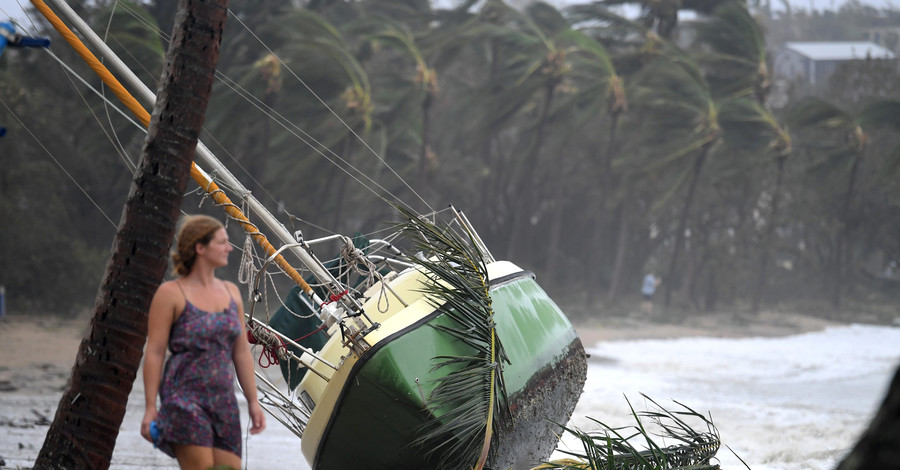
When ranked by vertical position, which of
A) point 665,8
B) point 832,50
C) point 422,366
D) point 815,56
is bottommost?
point 422,366

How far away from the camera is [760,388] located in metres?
17.9

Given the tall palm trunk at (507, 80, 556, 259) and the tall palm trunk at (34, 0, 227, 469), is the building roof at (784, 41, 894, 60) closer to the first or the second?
the tall palm trunk at (507, 80, 556, 259)

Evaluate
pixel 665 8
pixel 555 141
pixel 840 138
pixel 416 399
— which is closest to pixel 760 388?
pixel 416 399

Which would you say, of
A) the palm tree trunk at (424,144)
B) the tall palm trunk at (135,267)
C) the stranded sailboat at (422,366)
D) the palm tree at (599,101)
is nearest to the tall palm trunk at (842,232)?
the palm tree at (599,101)

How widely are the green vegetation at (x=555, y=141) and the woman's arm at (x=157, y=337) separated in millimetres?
18845

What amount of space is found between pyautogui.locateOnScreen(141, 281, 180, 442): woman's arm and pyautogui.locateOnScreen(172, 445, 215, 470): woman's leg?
132 mm

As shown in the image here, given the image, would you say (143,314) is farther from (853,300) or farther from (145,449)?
(853,300)

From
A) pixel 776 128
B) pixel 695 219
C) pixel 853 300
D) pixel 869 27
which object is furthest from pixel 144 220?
pixel 869 27

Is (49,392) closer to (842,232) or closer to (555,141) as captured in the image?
(555,141)

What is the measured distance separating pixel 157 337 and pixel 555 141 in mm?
29612

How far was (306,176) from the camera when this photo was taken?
2677cm

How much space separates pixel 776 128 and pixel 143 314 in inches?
1181

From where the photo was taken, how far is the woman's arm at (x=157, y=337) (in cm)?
364

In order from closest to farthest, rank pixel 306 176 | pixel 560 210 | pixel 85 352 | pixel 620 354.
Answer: pixel 85 352, pixel 620 354, pixel 306 176, pixel 560 210
